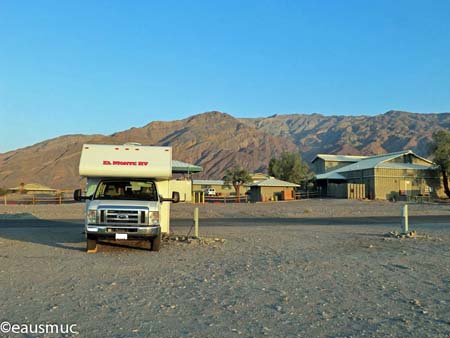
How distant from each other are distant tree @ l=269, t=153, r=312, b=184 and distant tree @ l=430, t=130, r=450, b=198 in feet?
61.8

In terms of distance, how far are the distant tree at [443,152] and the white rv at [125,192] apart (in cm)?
4960

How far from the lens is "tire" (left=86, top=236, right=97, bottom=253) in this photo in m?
13.3

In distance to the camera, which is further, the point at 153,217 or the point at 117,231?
the point at 153,217

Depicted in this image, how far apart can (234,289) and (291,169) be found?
65.6 metres

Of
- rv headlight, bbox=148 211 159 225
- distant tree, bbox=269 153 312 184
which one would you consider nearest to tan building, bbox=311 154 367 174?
distant tree, bbox=269 153 312 184

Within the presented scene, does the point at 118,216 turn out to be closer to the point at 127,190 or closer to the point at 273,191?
the point at 127,190

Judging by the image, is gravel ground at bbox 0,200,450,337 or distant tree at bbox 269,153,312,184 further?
distant tree at bbox 269,153,312,184

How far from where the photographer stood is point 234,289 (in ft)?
27.6

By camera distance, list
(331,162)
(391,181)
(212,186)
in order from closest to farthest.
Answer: (391,181)
(331,162)
(212,186)

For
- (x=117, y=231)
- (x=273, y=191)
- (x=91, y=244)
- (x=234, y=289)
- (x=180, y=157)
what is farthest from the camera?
(x=180, y=157)

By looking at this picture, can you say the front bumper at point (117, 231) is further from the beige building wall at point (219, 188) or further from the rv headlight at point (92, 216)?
the beige building wall at point (219, 188)

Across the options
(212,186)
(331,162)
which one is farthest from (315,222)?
(212,186)

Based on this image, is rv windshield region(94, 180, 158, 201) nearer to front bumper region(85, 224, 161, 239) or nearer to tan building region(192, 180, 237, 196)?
front bumper region(85, 224, 161, 239)

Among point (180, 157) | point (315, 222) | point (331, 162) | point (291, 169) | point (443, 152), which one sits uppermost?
point (180, 157)
